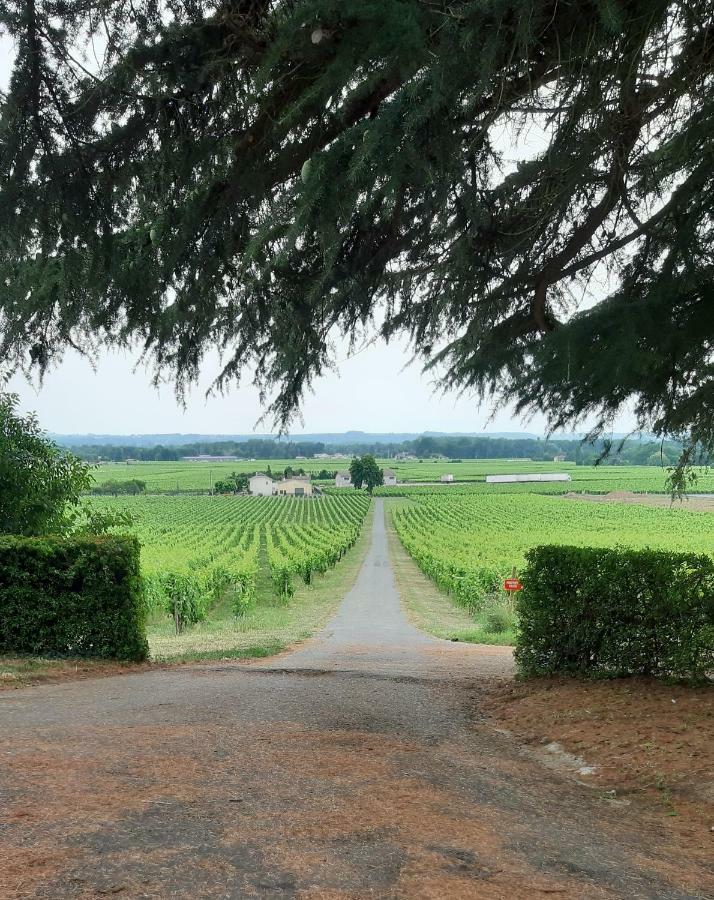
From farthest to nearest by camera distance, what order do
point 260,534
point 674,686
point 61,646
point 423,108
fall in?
point 260,534
point 61,646
point 674,686
point 423,108

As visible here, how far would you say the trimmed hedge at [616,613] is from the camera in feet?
20.7

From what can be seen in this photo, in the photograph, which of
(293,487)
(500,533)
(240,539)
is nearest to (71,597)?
(240,539)

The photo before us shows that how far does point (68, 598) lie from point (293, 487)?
5114 inches

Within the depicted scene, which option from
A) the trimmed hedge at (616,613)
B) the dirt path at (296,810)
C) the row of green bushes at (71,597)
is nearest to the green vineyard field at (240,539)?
the row of green bushes at (71,597)

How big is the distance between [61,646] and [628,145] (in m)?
7.93

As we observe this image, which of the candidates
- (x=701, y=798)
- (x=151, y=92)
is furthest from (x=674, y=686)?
(x=151, y=92)

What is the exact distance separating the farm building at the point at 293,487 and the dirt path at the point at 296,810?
12923 centimetres

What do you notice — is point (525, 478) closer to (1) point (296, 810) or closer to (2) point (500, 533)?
(2) point (500, 533)

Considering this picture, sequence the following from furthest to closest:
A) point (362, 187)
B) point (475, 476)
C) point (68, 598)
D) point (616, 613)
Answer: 1. point (475, 476)
2. point (68, 598)
3. point (616, 613)
4. point (362, 187)

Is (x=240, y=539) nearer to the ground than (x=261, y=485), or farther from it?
nearer to the ground

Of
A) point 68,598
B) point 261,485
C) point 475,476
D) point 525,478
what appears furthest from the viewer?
point 475,476

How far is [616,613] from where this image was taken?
6.74 metres

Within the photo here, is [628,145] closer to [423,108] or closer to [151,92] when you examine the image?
[423,108]

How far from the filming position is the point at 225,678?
8320 mm
